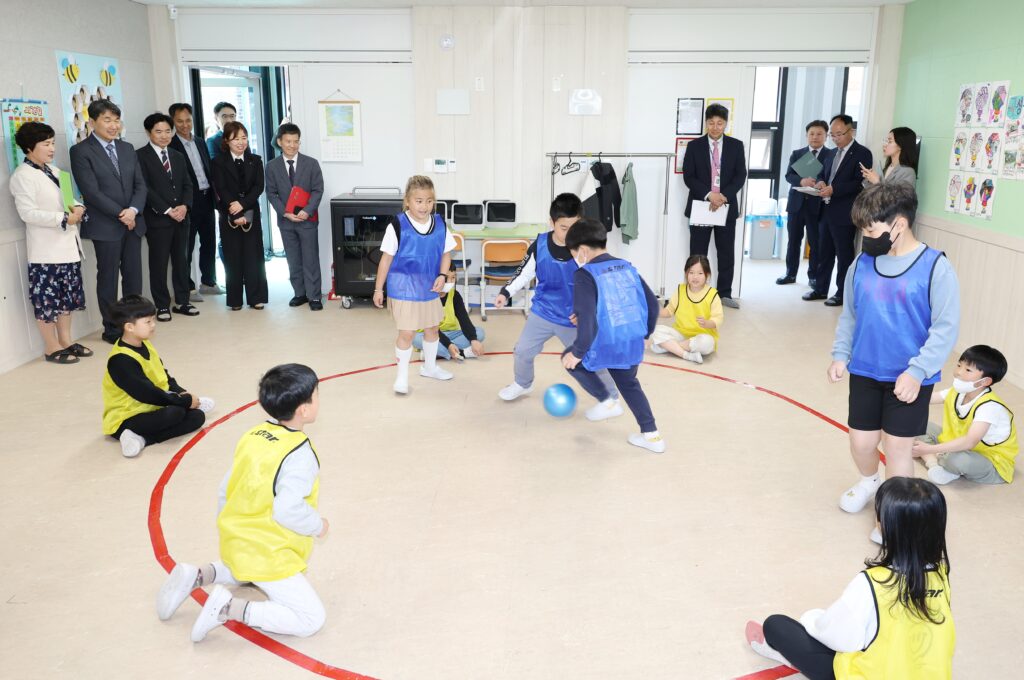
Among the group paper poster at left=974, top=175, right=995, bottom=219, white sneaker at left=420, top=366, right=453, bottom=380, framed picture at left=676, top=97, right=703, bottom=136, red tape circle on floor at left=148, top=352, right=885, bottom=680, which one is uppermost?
framed picture at left=676, top=97, right=703, bottom=136

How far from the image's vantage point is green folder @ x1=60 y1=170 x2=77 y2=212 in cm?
629

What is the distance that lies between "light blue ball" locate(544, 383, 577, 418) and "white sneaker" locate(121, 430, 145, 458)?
85.8 inches

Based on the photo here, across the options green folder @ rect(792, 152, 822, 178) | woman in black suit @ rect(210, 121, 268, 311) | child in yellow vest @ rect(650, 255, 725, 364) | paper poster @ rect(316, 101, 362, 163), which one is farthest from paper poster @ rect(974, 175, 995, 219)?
woman in black suit @ rect(210, 121, 268, 311)

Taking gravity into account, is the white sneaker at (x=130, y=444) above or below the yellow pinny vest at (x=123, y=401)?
below

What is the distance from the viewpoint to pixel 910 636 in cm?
225

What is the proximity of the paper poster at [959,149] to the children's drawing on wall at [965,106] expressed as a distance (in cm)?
7

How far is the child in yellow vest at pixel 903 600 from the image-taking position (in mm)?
2223

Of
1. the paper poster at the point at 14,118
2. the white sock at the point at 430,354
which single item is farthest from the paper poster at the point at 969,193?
the paper poster at the point at 14,118

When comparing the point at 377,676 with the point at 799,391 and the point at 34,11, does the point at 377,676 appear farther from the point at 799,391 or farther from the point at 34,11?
the point at 34,11

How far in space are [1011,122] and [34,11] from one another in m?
7.12

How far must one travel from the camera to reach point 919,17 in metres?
7.59

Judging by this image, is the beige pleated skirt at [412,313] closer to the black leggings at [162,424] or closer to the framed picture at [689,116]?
the black leggings at [162,424]

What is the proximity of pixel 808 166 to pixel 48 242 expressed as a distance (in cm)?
682

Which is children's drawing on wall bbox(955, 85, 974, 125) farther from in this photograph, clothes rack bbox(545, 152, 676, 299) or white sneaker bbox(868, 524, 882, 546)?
white sneaker bbox(868, 524, 882, 546)
